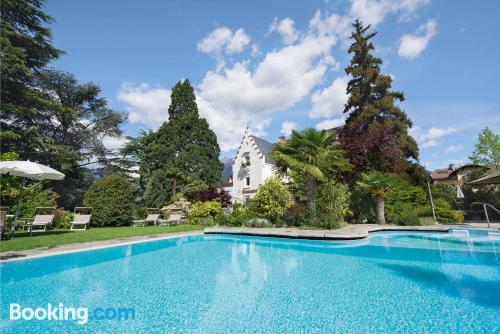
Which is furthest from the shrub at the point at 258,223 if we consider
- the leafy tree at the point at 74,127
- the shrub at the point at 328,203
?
the leafy tree at the point at 74,127

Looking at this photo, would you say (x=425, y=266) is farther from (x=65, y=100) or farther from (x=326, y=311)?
(x=65, y=100)

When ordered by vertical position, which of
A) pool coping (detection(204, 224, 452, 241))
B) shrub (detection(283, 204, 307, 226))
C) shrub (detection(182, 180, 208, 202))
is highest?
shrub (detection(182, 180, 208, 202))

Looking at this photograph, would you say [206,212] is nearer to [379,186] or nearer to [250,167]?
[379,186]

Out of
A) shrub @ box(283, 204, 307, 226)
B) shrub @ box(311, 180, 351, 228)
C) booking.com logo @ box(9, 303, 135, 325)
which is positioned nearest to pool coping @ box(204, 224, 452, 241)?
shrub @ box(311, 180, 351, 228)

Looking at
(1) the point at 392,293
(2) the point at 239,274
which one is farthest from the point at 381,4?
(2) the point at 239,274

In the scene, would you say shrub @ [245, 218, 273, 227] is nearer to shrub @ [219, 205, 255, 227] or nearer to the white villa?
shrub @ [219, 205, 255, 227]

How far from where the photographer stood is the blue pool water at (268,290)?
3.90 m

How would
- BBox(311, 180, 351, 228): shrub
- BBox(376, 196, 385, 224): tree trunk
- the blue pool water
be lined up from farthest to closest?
BBox(376, 196, 385, 224): tree trunk < BBox(311, 180, 351, 228): shrub < the blue pool water

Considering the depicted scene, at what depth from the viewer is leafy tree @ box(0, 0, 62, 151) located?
18.0 meters

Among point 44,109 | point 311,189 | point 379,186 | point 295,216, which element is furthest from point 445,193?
point 44,109

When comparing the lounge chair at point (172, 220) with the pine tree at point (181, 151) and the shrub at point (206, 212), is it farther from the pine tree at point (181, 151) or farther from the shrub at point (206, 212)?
the pine tree at point (181, 151)

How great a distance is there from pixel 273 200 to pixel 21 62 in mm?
20847

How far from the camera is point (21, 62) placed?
1822cm

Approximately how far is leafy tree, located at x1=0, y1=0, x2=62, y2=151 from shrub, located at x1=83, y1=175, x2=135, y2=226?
7336 millimetres
